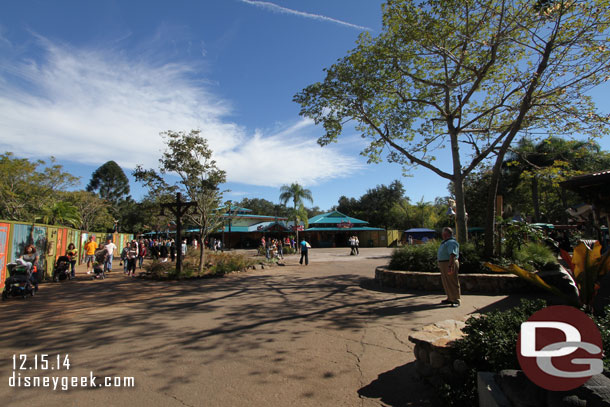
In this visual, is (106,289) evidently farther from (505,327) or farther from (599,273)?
(599,273)

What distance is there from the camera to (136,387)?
3.31 m

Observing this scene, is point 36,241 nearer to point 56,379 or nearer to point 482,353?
point 56,379

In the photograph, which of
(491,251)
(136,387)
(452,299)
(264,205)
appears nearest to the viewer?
(136,387)

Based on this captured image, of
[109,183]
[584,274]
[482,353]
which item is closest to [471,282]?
[584,274]

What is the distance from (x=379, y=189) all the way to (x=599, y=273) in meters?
58.3

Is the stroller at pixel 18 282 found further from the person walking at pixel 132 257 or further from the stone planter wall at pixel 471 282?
the stone planter wall at pixel 471 282

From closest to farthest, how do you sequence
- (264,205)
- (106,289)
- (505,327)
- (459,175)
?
(505,327) < (106,289) < (459,175) < (264,205)

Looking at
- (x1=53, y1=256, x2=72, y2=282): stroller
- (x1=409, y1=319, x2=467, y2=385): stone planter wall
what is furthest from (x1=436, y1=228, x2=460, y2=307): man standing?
(x1=53, y1=256, x2=72, y2=282): stroller

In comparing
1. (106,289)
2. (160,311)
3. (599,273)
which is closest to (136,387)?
(160,311)

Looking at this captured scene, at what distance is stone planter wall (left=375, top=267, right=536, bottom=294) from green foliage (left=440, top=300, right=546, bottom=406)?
521cm

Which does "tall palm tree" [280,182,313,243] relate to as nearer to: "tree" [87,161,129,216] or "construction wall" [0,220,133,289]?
"construction wall" [0,220,133,289]

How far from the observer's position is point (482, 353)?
9.25 feet

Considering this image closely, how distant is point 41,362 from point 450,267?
264 inches

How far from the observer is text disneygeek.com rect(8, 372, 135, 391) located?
3.37 m
